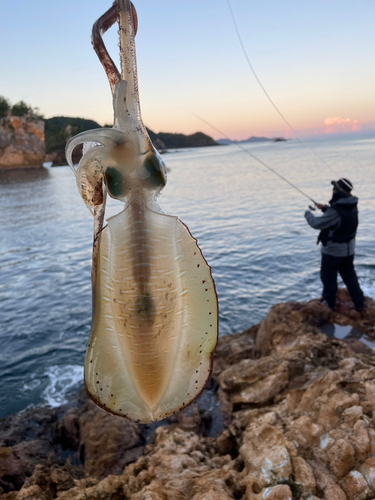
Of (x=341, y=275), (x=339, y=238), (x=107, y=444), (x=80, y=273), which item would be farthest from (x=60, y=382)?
(x=80, y=273)

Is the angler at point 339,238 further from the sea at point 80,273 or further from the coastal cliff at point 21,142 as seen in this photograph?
the coastal cliff at point 21,142

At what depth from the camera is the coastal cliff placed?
69188 millimetres

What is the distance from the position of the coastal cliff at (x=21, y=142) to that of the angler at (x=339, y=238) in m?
74.5

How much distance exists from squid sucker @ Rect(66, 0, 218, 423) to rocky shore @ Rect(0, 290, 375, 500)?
1.19m

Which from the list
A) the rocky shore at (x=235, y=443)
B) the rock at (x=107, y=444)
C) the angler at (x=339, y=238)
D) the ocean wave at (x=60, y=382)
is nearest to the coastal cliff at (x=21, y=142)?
the ocean wave at (x=60, y=382)

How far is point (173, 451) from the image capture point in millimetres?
3084

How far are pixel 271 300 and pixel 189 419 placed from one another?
5.35 meters

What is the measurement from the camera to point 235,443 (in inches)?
130

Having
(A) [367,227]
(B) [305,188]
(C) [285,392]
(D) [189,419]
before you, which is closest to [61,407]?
(D) [189,419]

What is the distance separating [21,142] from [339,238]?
77.1m

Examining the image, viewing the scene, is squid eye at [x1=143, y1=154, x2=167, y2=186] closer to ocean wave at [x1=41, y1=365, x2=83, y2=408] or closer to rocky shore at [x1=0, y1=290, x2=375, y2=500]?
rocky shore at [x1=0, y1=290, x2=375, y2=500]

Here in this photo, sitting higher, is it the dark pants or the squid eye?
the squid eye

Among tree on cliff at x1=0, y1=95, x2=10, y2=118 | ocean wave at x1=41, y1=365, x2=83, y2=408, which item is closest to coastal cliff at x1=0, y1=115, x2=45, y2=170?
tree on cliff at x1=0, y1=95, x2=10, y2=118

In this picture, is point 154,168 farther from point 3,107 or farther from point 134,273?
point 3,107
